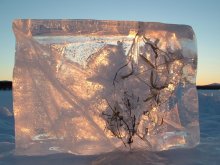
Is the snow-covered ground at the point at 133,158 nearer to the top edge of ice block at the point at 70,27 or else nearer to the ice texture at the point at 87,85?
the ice texture at the point at 87,85

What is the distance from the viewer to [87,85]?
2.47m

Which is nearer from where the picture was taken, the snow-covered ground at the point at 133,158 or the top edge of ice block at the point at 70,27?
the snow-covered ground at the point at 133,158

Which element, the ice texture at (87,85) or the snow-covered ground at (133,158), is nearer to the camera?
the snow-covered ground at (133,158)

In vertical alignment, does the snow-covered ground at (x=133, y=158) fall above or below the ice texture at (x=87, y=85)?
below

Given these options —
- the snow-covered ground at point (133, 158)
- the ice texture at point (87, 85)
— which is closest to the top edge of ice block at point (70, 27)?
the ice texture at point (87, 85)

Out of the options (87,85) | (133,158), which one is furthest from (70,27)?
(133,158)

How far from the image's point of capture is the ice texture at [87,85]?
2457 mm

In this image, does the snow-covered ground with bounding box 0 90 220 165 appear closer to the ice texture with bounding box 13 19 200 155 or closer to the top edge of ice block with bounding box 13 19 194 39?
the ice texture with bounding box 13 19 200 155

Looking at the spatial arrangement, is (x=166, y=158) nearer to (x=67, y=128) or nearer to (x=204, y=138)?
(x=67, y=128)

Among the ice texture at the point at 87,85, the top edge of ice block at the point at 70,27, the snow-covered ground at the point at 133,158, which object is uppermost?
the top edge of ice block at the point at 70,27

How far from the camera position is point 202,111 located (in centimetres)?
542

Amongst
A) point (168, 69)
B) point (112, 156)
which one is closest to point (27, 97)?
point (112, 156)

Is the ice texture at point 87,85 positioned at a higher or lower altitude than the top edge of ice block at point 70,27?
lower

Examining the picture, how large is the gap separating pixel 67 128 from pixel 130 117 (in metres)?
0.43
